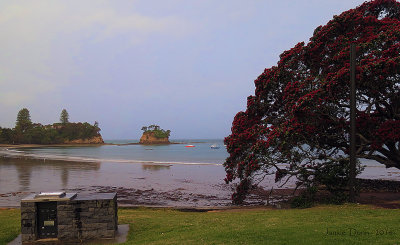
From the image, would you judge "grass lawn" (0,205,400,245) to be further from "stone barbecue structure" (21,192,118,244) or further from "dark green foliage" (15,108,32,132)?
"dark green foliage" (15,108,32,132)

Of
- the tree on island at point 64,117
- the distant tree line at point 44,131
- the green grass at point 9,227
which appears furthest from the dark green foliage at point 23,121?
the green grass at point 9,227

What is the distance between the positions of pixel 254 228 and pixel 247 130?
7.99 m

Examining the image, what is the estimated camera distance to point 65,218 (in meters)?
7.76

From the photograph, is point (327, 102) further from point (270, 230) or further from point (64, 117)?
point (64, 117)

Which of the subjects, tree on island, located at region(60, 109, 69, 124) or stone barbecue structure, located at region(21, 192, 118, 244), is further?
tree on island, located at region(60, 109, 69, 124)

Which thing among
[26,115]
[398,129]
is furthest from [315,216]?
[26,115]

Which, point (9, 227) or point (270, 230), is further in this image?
point (9, 227)

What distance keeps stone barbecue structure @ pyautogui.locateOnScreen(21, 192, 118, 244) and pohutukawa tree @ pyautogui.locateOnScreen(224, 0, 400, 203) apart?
796 cm

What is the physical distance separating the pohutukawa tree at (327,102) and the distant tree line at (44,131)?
15915cm

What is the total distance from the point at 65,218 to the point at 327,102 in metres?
11.1

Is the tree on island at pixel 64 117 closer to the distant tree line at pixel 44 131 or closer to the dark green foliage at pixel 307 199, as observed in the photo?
the distant tree line at pixel 44 131

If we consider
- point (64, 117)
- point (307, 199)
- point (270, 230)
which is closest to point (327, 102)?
point (307, 199)

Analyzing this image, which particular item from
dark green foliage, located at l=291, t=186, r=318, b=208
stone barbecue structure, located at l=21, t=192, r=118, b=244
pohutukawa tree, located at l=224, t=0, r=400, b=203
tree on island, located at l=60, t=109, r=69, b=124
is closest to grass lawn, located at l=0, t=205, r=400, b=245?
stone barbecue structure, located at l=21, t=192, r=118, b=244

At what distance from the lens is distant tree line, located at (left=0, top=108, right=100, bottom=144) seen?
150250mm
